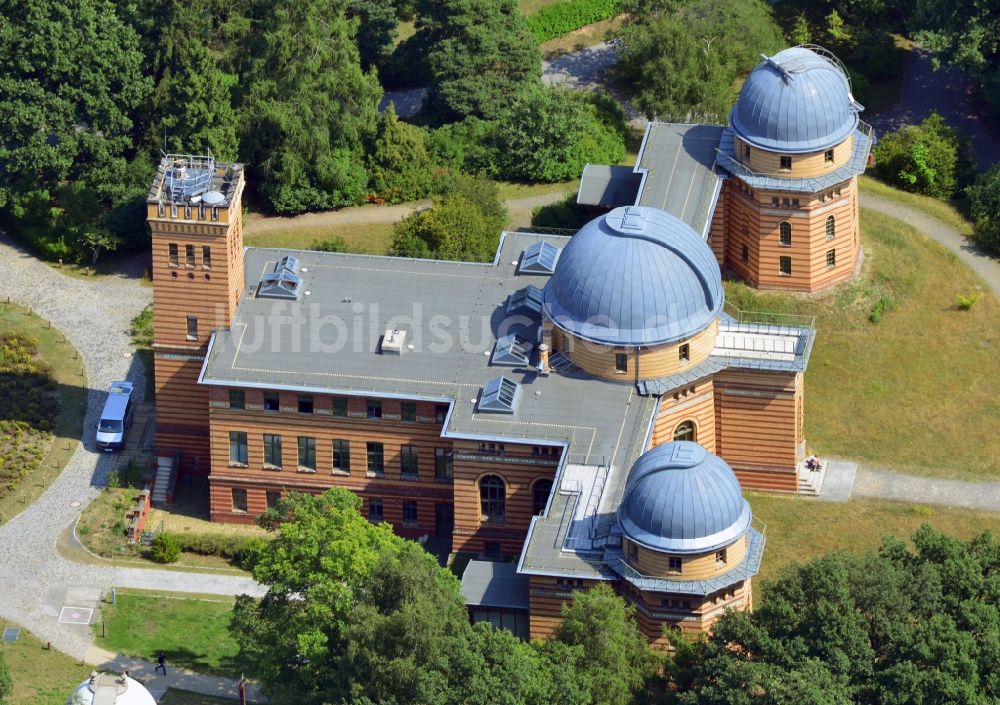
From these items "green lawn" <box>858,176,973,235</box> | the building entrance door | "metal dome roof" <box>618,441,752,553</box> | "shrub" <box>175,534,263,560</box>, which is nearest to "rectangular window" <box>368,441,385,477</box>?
the building entrance door

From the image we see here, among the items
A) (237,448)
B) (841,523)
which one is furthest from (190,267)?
(841,523)

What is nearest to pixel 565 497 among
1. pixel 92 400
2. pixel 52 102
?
pixel 92 400

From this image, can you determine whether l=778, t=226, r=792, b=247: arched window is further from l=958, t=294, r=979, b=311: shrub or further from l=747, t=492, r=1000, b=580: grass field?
l=747, t=492, r=1000, b=580: grass field

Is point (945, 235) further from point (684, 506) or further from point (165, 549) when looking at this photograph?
point (165, 549)

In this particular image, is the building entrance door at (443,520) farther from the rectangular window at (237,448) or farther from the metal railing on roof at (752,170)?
the metal railing on roof at (752,170)

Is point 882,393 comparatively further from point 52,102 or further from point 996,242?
point 52,102

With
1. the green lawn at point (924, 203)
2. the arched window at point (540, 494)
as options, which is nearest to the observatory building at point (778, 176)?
the green lawn at point (924, 203)
